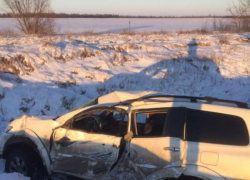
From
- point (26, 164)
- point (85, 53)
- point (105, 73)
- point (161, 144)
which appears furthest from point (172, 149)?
point (85, 53)

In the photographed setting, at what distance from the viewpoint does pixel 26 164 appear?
4.82 metres

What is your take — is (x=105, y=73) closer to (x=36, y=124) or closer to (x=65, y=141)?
(x=36, y=124)

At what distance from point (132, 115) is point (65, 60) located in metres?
10.1

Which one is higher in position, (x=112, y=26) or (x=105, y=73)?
(x=112, y=26)

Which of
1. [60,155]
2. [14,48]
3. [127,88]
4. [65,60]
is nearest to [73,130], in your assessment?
[60,155]

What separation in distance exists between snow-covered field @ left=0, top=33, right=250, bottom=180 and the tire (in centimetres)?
391

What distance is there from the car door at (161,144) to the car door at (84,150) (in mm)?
307

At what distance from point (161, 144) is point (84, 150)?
1.24m

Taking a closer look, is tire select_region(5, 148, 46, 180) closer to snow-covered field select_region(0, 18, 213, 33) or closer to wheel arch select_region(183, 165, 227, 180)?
wheel arch select_region(183, 165, 227, 180)

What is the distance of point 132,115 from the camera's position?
4148 mm

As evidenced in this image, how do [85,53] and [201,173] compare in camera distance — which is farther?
[85,53]

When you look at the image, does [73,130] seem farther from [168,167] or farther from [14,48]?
[14,48]

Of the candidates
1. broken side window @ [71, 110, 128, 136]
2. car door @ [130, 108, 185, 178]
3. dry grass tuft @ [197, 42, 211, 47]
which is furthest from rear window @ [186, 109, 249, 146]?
dry grass tuft @ [197, 42, 211, 47]

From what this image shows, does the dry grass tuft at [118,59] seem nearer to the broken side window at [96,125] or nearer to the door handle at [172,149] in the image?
the broken side window at [96,125]
